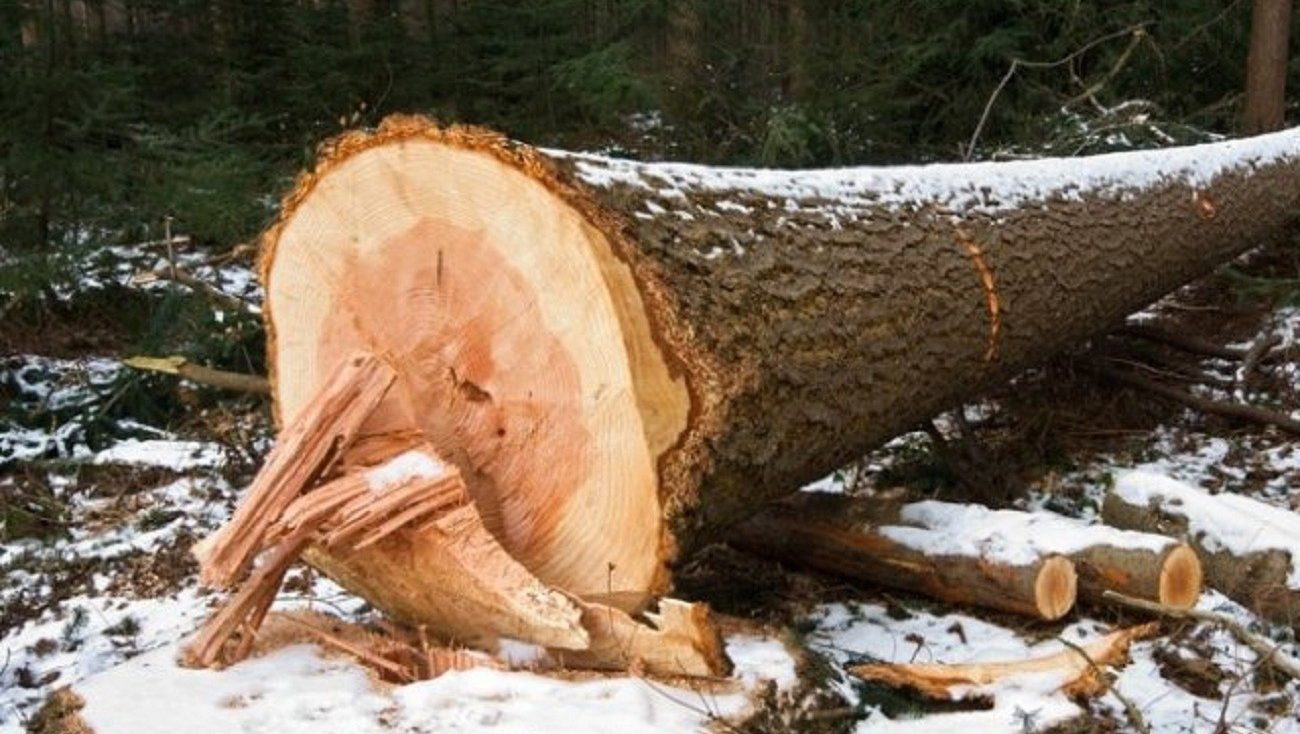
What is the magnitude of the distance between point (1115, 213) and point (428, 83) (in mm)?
9507

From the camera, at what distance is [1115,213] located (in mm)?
5277

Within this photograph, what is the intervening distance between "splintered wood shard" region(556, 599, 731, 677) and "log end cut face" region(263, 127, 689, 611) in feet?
0.22

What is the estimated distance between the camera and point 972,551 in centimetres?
383

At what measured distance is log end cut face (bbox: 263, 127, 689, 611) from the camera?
3.04 m

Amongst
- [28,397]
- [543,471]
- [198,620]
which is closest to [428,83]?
[28,397]

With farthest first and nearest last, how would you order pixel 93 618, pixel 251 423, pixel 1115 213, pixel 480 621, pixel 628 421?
pixel 251 423
pixel 1115 213
pixel 93 618
pixel 480 621
pixel 628 421

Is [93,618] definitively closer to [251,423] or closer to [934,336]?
[251,423]

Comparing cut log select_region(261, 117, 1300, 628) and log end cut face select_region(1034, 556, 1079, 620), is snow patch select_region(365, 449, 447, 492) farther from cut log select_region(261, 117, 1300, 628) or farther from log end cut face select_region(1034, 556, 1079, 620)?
log end cut face select_region(1034, 556, 1079, 620)

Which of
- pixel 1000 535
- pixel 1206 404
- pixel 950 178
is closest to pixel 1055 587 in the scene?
pixel 1000 535

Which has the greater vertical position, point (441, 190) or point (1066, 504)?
point (441, 190)

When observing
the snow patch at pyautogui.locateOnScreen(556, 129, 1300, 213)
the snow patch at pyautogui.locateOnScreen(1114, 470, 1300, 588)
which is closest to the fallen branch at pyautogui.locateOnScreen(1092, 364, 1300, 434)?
the snow patch at pyautogui.locateOnScreen(556, 129, 1300, 213)

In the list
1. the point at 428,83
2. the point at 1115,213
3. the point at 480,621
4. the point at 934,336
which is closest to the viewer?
the point at 480,621

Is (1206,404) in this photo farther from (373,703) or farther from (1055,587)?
(373,703)

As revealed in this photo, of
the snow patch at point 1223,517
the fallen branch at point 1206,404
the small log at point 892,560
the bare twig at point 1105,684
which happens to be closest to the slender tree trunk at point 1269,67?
the fallen branch at point 1206,404
